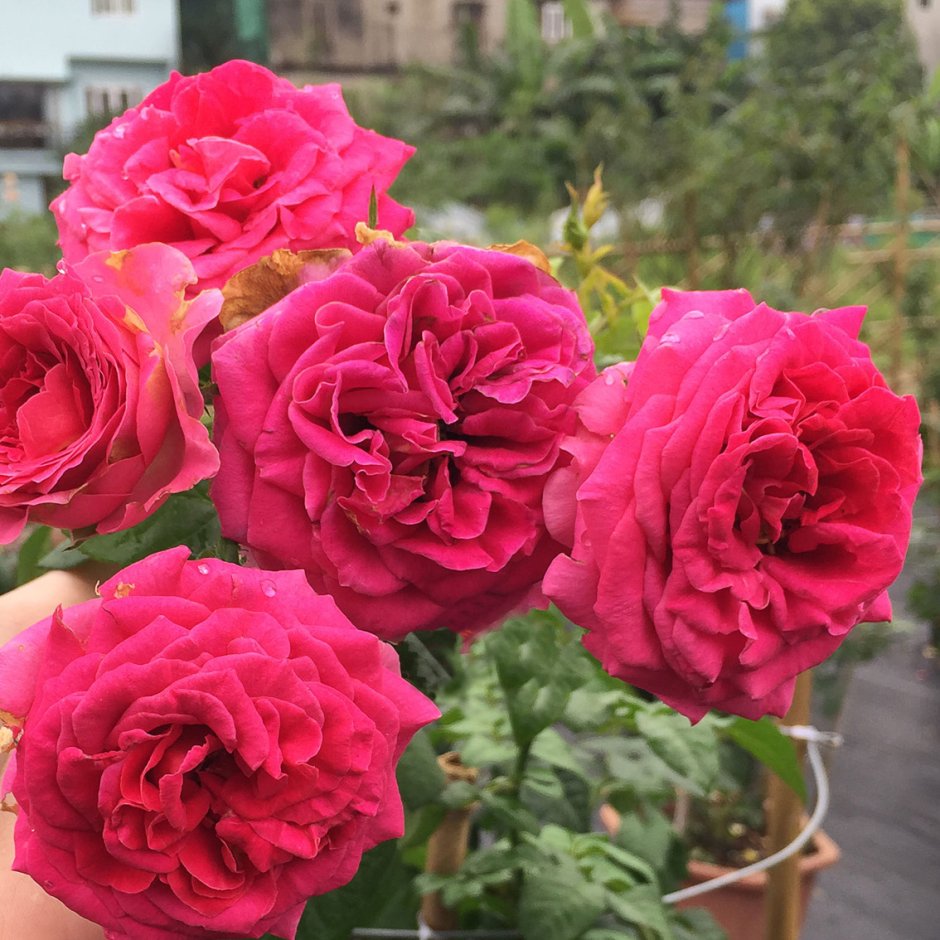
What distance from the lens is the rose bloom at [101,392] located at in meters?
0.28

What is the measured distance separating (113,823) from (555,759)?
0.38 metres

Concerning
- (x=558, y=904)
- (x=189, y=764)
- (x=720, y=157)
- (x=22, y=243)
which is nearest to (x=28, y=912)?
(x=189, y=764)

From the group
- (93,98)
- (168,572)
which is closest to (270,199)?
(168,572)

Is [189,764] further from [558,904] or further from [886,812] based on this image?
[886,812]

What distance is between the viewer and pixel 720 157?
3055 mm

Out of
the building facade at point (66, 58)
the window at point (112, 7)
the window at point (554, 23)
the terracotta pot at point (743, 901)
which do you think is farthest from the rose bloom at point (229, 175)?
the window at point (554, 23)

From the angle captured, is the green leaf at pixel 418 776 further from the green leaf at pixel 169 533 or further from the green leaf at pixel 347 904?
the green leaf at pixel 169 533

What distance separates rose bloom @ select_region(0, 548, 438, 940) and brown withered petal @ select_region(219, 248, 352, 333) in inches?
3.9

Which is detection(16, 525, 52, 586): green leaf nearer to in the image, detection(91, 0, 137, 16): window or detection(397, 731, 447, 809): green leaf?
detection(397, 731, 447, 809): green leaf

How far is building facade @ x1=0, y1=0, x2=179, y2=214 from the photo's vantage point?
1741mm

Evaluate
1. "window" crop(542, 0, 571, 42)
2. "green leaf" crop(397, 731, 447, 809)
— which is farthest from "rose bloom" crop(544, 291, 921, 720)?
"window" crop(542, 0, 571, 42)

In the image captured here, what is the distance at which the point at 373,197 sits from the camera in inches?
13.5

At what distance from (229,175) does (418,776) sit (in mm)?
289

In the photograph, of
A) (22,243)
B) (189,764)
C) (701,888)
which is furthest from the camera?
(22,243)
